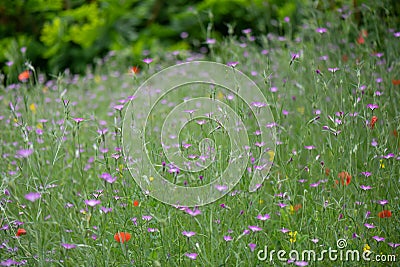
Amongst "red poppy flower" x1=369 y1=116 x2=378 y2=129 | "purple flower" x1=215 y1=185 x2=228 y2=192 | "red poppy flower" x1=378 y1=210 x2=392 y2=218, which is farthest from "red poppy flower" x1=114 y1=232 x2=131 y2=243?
"red poppy flower" x1=369 y1=116 x2=378 y2=129

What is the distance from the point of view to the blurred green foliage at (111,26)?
5.25 meters

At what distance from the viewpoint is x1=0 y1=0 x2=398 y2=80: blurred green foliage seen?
525 cm

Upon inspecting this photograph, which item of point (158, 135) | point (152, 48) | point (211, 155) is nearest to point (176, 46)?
point (152, 48)

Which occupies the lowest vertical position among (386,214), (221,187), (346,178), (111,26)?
(111,26)

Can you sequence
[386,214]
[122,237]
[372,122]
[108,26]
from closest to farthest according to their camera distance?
1. [122,237]
2. [386,214]
3. [372,122]
4. [108,26]

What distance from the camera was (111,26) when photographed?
216 inches

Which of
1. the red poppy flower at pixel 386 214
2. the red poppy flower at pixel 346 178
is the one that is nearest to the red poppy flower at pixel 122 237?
the red poppy flower at pixel 346 178

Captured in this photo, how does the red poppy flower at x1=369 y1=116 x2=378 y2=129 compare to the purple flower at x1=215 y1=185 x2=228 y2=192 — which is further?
the red poppy flower at x1=369 y1=116 x2=378 y2=129

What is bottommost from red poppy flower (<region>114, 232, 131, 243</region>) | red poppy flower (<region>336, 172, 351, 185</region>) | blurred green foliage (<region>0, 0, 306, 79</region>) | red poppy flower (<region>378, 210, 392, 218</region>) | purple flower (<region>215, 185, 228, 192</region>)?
blurred green foliage (<region>0, 0, 306, 79</region>)

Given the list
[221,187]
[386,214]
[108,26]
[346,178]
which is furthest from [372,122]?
[108,26]

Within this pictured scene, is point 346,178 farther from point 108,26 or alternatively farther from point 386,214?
point 108,26

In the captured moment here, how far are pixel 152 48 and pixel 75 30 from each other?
966 millimetres

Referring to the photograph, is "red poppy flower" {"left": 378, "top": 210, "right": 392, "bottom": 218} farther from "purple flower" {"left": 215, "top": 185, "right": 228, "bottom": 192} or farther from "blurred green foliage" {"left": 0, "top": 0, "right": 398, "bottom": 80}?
"blurred green foliage" {"left": 0, "top": 0, "right": 398, "bottom": 80}

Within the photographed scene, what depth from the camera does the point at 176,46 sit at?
5.07 m
